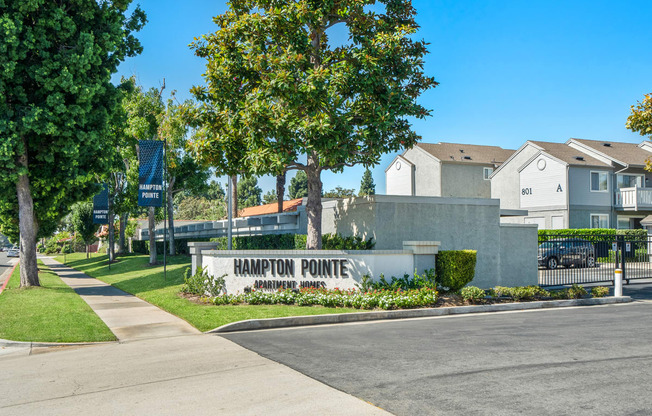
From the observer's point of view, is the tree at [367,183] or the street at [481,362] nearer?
the street at [481,362]

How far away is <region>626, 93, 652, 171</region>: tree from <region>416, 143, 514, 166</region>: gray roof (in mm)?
21314

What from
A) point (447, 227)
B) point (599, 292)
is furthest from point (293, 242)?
point (599, 292)

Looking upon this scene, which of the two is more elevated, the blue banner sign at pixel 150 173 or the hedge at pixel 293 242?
the blue banner sign at pixel 150 173

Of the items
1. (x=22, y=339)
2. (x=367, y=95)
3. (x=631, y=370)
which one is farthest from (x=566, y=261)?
(x=22, y=339)

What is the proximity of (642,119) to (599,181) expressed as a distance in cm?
1772

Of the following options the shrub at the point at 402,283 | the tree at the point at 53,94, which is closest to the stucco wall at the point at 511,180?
the shrub at the point at 402,283

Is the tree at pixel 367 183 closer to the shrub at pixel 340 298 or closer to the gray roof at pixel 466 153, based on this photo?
the gray roof at pixel 466 153

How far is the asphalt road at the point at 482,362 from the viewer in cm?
612

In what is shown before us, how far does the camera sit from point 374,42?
15.5 m

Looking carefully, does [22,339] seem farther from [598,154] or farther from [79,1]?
[598,154]

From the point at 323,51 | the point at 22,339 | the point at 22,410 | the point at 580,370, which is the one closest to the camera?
the point at 22,410

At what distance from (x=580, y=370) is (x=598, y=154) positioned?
123ft

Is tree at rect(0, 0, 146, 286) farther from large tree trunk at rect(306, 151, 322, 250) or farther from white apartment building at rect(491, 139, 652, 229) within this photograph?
white apartment building at rect(491, 139, 652, 229)

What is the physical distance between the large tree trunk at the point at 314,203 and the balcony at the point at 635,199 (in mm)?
30923
